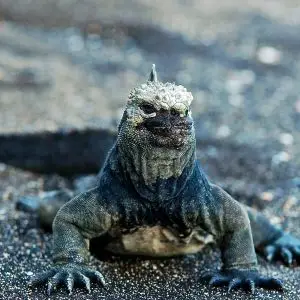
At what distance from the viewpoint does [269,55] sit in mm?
9453

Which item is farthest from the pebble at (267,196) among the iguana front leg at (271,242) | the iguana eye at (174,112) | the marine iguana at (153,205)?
the iguana eye at (174,112)

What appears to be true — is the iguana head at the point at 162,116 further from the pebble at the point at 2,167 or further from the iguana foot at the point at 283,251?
the pebble at the point at 2,167

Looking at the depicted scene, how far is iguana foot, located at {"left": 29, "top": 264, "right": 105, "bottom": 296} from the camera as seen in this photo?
397cm

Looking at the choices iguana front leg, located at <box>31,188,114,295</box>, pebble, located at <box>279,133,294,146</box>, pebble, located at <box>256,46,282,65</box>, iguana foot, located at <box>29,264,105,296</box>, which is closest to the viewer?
iguana foot, located at <box>29,264,105,296</box>

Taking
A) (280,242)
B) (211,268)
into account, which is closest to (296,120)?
(280,242)

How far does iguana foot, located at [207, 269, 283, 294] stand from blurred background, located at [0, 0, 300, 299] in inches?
16.0

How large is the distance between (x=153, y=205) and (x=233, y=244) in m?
0.49

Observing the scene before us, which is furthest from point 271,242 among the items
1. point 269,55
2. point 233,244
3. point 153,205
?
point 269,55

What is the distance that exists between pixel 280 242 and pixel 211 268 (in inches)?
22.2

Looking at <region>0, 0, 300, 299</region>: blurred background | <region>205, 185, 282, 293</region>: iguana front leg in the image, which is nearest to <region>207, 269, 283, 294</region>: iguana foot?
<region>205, 185, 282, 293</region>: iguana front leg

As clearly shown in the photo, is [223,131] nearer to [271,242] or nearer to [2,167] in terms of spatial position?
[2,167]

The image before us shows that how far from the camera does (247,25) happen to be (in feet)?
34.9

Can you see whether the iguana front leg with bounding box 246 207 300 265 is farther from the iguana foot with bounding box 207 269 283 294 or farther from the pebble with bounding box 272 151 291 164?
the pebble with bounding box 272 151 291 164

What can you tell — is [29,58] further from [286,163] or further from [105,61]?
[286,163]
